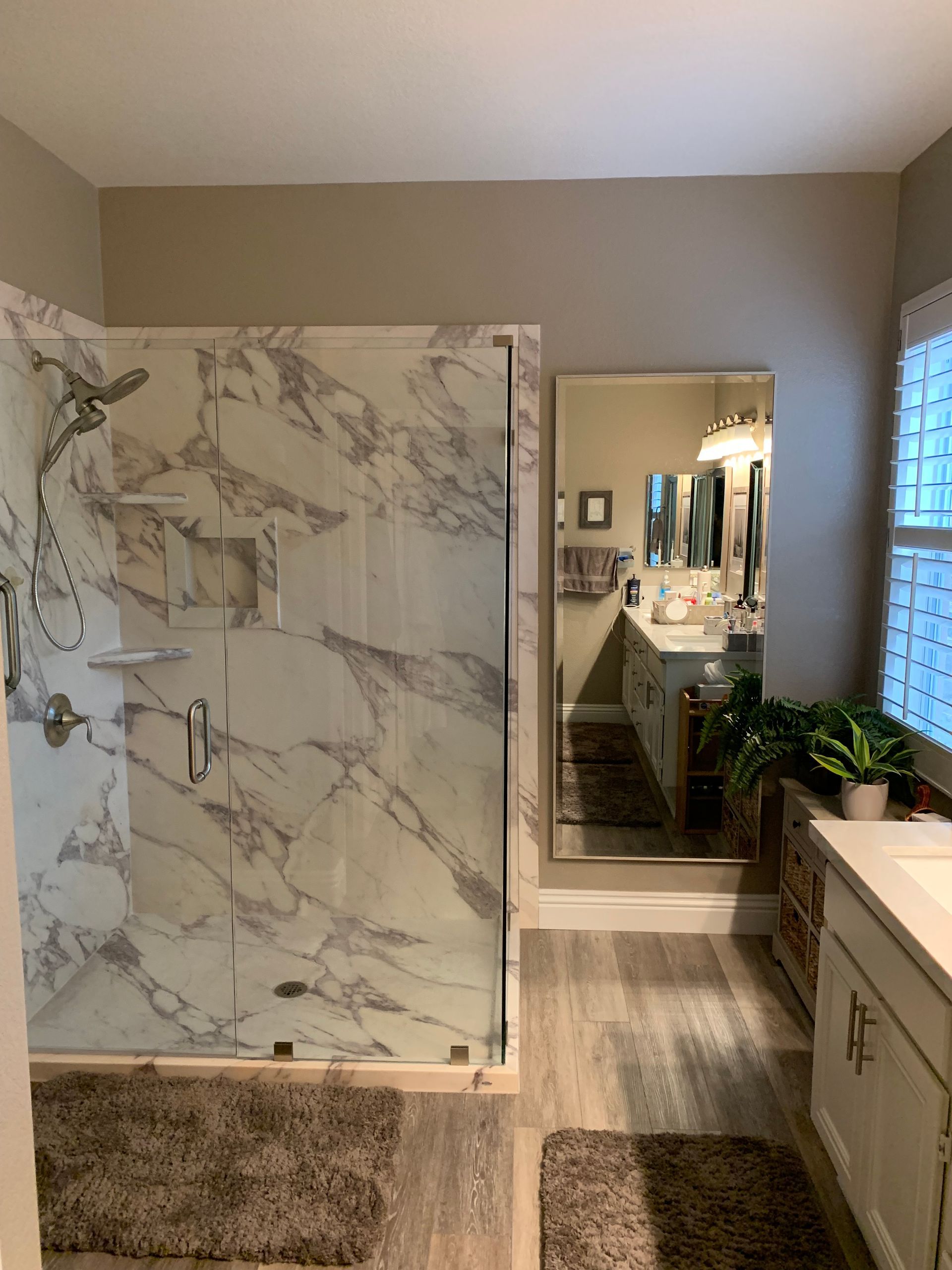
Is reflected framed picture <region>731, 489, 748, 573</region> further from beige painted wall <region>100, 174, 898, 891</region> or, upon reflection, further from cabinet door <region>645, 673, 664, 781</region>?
cabinet door <region>645, 673, 664, 781</region>

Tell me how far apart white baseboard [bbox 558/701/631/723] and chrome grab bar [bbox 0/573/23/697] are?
67.9 inches

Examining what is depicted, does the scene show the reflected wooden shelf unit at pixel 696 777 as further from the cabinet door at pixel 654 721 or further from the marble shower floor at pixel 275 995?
the marble shower floor at pixel 275 995

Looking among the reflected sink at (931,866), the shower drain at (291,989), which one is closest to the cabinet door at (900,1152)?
the reflected sink at (931,866)

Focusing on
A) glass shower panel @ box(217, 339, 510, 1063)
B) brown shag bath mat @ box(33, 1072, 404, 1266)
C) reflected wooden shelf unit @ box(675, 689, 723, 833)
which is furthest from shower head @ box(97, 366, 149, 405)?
reflected wooden shelf unit @ box(675, 689, 723, 833)

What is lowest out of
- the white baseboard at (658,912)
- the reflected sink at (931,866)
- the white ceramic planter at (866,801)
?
the white baseboard at (658,912)

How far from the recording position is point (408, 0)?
200cm

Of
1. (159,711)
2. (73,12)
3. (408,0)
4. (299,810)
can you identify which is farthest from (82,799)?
(408,0)

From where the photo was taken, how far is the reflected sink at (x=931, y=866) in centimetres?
186

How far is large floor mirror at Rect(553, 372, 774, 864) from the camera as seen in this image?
314 cm

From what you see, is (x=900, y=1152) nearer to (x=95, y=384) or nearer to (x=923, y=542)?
(x=923, y=542)

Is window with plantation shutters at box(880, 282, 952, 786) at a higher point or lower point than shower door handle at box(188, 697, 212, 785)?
higher

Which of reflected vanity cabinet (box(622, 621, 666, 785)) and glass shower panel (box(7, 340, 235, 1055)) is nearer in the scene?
glass shower panel (box(7, 340, 235, 1055))

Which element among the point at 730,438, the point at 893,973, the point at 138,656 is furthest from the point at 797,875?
the point at 138,656

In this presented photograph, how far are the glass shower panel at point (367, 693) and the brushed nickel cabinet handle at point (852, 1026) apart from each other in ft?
3.15
